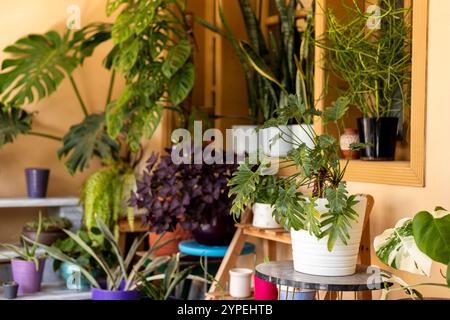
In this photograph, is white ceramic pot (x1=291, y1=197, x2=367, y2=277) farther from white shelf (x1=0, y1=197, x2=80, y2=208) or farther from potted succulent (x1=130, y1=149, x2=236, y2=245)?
white shelf (x1=0, y1=197, x2=80, y2=208)

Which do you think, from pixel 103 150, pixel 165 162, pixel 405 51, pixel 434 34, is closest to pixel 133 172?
pixel 103 150

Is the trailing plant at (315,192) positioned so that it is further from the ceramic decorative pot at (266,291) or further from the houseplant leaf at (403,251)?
the ceramic decorative pot at (266,291)

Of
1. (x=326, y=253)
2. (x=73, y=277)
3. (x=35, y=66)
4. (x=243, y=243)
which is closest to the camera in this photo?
(x=326, y=253)

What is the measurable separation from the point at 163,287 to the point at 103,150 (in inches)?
37.4

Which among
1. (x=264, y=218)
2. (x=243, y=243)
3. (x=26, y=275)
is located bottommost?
(x=26, y=275)

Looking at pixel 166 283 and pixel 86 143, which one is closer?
pixel 166 283

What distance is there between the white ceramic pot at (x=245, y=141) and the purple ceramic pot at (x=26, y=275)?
1074mm

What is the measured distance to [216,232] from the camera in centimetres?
287

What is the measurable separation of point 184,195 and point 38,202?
1.09 metres

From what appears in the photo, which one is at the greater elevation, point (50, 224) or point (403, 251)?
point (403, 251)

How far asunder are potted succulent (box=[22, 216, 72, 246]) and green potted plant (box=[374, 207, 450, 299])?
6.60ft

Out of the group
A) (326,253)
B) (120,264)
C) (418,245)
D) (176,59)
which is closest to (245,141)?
(176,59)

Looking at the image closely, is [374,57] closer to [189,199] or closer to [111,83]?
[189,199]

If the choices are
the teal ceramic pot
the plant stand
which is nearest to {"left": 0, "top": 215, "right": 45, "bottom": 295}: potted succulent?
the teal ceramic pot
